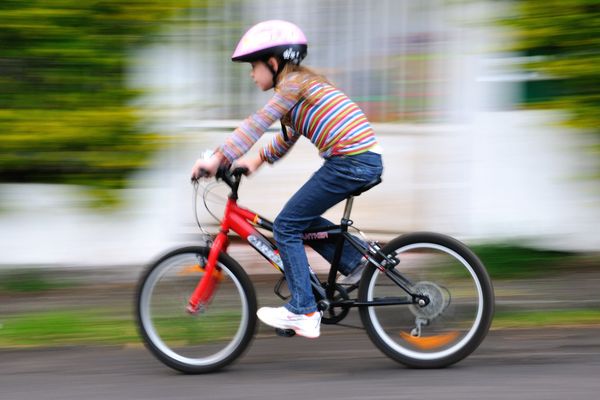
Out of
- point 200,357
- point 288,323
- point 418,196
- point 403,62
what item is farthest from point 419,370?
point 403,62

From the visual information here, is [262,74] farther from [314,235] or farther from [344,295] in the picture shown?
[344,295]

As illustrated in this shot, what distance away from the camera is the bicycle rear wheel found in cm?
461

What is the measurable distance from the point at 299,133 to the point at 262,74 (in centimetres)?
38

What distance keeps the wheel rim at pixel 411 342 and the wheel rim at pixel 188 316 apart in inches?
27.9

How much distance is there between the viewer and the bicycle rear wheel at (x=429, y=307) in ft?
15.1

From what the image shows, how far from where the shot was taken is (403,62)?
7.29m

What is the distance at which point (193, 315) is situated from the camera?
491 cm

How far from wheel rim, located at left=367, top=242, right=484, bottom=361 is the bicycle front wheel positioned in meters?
0.67

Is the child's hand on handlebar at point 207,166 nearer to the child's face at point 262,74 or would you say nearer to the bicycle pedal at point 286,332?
the child's face at point 262,74

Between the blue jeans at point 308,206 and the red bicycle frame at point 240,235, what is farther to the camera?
the red bicycle frame at point 240,235

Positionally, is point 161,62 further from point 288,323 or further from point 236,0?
point 288,323

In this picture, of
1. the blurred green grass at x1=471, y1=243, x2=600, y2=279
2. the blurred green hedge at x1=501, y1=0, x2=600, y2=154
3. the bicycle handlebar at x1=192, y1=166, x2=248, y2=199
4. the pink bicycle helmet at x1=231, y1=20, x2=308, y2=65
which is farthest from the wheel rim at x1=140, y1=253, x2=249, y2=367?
the blurred green hedge at x1=501, y1=0, x2=600, y2=154

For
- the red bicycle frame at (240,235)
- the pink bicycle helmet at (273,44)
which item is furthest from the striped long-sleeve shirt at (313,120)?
the red bicycle frame at (240,235)

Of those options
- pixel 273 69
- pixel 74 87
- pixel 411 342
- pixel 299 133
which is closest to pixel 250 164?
pixel 299 133
